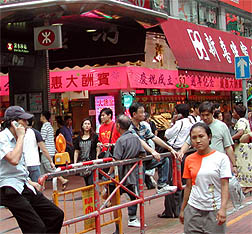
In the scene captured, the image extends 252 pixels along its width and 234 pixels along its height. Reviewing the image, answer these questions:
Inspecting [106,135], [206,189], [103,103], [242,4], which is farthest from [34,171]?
[242,4]

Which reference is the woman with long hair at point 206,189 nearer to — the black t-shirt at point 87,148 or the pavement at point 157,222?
the pavement at point 157,222

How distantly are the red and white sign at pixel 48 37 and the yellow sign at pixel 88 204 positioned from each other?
6.02 meters

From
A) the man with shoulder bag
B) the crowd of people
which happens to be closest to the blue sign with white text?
→ the crowd of people

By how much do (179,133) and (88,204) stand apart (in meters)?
2.97

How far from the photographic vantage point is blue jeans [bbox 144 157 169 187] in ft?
27.4

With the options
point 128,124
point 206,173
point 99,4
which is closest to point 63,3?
point 99,4

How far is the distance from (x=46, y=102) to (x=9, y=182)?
344 inches

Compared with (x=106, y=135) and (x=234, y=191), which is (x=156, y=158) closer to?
(x=234, y=191)

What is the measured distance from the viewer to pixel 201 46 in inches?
707

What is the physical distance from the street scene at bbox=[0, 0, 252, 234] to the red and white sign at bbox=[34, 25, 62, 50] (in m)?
0.02

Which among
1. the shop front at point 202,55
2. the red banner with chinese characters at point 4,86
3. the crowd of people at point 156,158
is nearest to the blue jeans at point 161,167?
the crowd of people at point 156,158

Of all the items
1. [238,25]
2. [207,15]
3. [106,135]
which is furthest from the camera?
[238,25]

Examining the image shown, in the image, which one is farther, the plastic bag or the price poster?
the price poster

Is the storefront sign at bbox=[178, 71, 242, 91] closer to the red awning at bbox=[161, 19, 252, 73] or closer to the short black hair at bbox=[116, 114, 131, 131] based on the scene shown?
the red awning at bbox=[161, 19, 252, 73]
